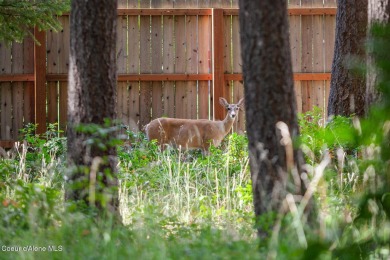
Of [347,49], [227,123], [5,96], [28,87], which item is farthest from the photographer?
[227,123]

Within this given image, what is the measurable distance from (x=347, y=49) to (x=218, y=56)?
4.32 meters

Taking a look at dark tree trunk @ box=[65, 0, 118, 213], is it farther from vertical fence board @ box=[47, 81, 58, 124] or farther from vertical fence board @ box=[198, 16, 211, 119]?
vertical fence board @ box=[198, 16, 211, 119]

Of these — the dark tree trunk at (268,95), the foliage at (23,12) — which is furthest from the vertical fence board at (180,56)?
the dark tree trunk at (268,95)

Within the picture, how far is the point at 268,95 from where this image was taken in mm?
4676

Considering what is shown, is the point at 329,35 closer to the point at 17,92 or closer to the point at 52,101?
the point at 52,101

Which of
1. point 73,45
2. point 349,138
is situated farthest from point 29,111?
point 349,138

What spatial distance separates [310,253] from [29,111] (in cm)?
1200

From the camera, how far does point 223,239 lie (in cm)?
422

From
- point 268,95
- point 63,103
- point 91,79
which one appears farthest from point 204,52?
point 268,95

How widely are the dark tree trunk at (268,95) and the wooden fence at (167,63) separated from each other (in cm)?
869

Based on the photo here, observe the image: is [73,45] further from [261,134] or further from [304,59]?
[304,59]

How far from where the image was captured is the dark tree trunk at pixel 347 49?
934cm

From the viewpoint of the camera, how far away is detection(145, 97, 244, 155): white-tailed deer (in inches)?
519

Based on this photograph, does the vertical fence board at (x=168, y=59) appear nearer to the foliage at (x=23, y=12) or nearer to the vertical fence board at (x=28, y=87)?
the vertical fence board at (x=28, y=87)
